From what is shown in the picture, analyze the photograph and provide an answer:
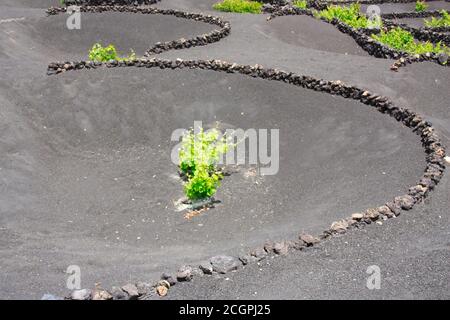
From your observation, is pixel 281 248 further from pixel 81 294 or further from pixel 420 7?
pixel 420 7

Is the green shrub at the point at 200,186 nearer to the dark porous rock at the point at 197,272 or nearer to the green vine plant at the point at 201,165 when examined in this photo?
the green vine plant at the point at 201,165

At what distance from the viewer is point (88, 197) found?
1423 centimetres

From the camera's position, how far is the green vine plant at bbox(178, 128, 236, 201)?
44.1ft

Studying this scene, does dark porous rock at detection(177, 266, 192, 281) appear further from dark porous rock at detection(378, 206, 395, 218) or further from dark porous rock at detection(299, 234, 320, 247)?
dark porous rock at detection(378, 206, 395, 218)

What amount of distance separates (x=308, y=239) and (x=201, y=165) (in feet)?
15.8

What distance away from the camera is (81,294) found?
8414 mm

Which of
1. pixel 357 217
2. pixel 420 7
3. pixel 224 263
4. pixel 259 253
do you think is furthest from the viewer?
pixel 420 7

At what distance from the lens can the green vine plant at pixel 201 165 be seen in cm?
1343

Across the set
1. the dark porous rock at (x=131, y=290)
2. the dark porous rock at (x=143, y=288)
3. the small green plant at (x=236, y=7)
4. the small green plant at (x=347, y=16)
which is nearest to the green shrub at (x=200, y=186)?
the dark porous rock at (x=143, y=288)

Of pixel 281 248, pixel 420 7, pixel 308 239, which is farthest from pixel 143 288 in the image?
pixel 420 7

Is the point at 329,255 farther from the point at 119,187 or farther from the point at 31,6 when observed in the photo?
the point at 31,6

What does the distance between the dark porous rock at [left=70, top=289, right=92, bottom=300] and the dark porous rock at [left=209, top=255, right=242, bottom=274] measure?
2.12m

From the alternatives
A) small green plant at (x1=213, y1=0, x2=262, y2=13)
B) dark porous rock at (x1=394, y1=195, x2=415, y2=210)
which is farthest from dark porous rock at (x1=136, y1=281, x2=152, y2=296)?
small green plant at (x1=213, y1=0, x2=262, y2=13)

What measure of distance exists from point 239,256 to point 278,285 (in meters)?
1.10
